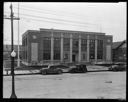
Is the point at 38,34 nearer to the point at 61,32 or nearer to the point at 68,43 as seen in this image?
the point at 61,32

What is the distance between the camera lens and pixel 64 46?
29.3 meters

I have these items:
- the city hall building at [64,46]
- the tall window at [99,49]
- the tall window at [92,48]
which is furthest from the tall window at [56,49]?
the tall window at [99,49]

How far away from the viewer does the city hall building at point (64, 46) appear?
26844 mm

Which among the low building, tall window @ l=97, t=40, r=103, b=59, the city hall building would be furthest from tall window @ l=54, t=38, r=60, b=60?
the low building

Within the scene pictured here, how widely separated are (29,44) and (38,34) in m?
2.53

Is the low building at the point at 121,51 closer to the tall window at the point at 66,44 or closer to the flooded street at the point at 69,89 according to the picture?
the flooded street at the point at 69,89

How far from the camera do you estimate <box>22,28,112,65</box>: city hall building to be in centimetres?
2684

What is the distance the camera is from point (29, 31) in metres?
26.6

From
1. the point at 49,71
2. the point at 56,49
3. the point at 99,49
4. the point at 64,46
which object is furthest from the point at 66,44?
the point at 49,71

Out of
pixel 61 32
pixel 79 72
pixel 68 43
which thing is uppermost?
pixel 61 32

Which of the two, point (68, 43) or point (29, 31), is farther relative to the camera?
point (68, 43)

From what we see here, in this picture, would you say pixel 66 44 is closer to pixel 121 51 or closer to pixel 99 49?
pixel 99 49

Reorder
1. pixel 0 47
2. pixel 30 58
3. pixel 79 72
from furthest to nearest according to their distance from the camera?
pixel 30 58 < pixel 79 72 < pixel 0 47

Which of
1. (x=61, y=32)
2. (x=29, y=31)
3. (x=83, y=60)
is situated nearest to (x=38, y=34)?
(x=29, y=31)
